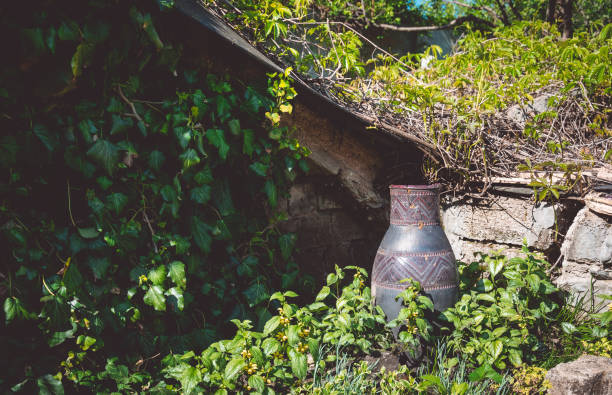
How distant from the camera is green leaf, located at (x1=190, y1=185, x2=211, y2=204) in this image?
2.44 m

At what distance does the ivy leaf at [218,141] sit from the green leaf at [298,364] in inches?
43.4

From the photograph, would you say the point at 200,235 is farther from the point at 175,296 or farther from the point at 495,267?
the point at 495,267

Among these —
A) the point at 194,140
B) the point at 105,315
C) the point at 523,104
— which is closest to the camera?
the point at 105,315

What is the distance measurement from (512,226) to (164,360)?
2.48m

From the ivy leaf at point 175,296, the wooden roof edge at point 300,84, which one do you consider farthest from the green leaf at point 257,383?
the wooden roof edge at point 300,84

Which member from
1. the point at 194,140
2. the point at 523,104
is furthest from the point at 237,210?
the point at 523,104

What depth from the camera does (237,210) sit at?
9.11 feet

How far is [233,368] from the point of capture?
6.73ft

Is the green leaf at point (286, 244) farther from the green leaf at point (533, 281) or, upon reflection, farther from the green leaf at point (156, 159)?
the green leaf at point (533, 281)

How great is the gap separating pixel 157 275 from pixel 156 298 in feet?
0.38

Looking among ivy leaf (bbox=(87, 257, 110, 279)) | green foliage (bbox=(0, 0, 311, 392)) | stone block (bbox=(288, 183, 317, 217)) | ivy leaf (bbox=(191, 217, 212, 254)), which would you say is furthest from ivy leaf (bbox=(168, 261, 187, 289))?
stone block (bbox=(288, 183, 317, 217))

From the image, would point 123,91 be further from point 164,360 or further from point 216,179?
point 164,360

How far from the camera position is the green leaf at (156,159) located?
92.3 inches

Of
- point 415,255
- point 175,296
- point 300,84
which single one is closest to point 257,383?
point 175,296
